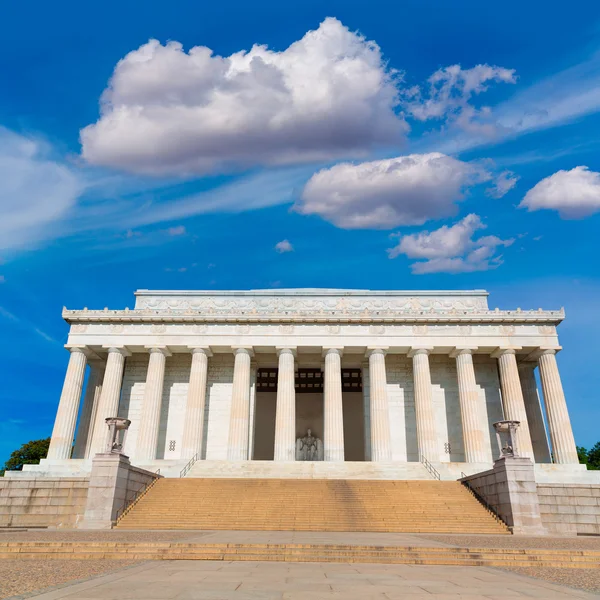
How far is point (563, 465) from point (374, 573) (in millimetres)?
36107

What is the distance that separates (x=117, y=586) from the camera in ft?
30.3

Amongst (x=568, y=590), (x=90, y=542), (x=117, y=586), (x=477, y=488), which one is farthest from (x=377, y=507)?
(x=117, y=586)

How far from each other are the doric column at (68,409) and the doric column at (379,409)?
26842mm

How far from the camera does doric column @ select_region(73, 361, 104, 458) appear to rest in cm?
4869

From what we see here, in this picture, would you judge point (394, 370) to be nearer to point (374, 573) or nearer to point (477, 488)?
point (477, 488)

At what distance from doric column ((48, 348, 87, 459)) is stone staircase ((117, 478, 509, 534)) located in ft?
56.7

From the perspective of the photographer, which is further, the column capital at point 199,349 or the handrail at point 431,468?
the column capital at point 199,349

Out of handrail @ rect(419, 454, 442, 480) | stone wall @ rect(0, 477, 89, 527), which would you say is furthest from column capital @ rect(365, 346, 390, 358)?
stone wall @ rect(0, 477, 89, 527)

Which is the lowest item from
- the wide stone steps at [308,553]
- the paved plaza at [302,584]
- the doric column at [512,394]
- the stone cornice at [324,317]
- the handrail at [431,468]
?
the paved plaza at [302,584]

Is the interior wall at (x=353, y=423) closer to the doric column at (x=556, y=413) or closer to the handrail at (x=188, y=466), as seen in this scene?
the doric column at (x=556, y=413)

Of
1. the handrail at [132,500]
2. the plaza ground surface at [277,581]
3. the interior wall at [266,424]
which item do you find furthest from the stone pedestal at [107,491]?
the interior wall at [266,424]

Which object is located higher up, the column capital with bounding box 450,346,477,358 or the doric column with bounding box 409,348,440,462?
the column capital with bounding box 450,346,477,358

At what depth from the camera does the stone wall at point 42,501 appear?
2725 cm

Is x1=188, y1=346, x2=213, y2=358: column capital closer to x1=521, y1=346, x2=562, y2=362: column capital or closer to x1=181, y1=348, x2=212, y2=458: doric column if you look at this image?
x1=181, y1=348, x2=212, y2=458: doric column
